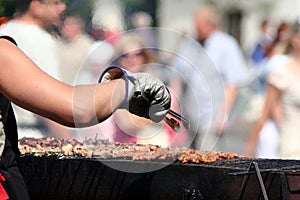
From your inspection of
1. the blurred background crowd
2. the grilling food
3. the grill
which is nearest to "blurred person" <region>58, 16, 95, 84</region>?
the blurred background crowd

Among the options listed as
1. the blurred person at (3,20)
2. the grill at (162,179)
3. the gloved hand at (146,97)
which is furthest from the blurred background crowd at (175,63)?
the gloved hand at (146,97)

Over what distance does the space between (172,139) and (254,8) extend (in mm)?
10760

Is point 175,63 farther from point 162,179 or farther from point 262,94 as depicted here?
point 262,94

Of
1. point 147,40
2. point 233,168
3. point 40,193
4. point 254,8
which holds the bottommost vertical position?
point 40,193

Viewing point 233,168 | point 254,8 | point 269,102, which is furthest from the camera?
point 254,8

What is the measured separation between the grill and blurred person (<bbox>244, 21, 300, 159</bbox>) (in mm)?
2708

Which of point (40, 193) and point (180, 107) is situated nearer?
point (180, 107)

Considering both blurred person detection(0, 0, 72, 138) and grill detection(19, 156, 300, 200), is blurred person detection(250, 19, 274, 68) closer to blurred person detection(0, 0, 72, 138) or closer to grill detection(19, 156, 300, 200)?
blurred person detection(0, 0, 72, 138)

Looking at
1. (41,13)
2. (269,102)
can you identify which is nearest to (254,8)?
(269,102)

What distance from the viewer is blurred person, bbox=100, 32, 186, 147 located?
3.37 metres

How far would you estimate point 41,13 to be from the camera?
456cm

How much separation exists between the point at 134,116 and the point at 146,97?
0.46 meters

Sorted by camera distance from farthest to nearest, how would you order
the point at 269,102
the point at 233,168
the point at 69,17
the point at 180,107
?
the point at 269,102
the point at 69,17
the point at 233,168
the point at 180,107

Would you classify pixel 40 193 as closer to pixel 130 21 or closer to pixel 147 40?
pixel 147 40
